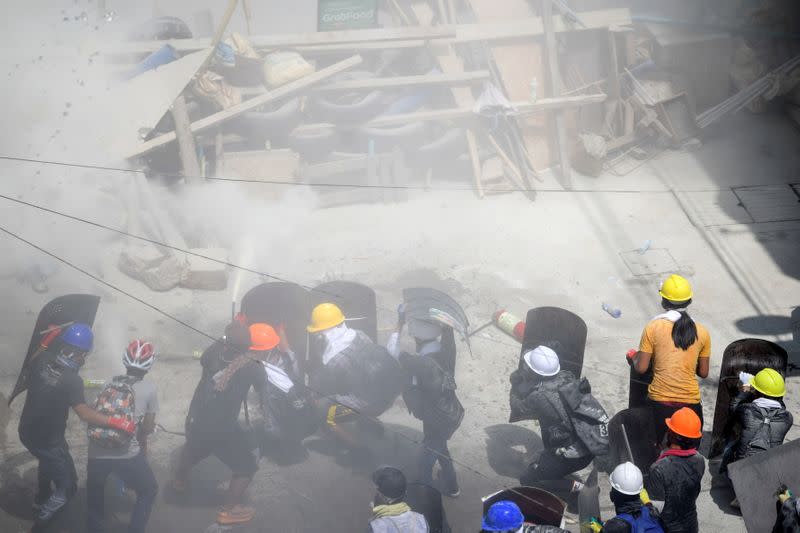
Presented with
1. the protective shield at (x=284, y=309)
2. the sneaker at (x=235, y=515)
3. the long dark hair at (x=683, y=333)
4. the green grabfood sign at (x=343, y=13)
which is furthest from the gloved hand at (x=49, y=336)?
the green grabfood sign at (x=343, y=13)

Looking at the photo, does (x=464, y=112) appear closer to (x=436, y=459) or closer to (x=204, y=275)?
(x=204, y=275)

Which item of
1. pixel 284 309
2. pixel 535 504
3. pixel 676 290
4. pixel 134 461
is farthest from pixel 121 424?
pixel 676 290

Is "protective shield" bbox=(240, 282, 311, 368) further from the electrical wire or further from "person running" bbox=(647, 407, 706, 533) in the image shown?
Result: "person running" bbox=(647, 407, 706, 533)

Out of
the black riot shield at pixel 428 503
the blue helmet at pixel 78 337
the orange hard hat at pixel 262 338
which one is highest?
the blue helmet at pixel 78 337

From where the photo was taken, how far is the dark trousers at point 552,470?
592cm

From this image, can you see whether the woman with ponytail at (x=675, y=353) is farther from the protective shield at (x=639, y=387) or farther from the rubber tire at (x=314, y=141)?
the rubber tire at (x=314, y=141)

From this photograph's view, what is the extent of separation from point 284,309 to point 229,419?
2.07 meters

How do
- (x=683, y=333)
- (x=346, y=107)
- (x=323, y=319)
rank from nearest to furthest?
(x=683, y=333)
(x=323, y=319)
(x=346, y=107)

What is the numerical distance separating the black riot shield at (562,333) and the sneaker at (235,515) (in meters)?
3.05

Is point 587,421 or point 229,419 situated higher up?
point 229,419

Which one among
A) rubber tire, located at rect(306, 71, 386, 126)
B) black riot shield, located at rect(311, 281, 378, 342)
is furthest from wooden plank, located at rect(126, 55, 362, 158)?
black riot shield, located at rect(311, 281, 378, 342)

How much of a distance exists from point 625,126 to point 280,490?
10.1 meters

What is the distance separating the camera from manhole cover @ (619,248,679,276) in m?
10.4

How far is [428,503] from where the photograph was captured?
17.2 ft
